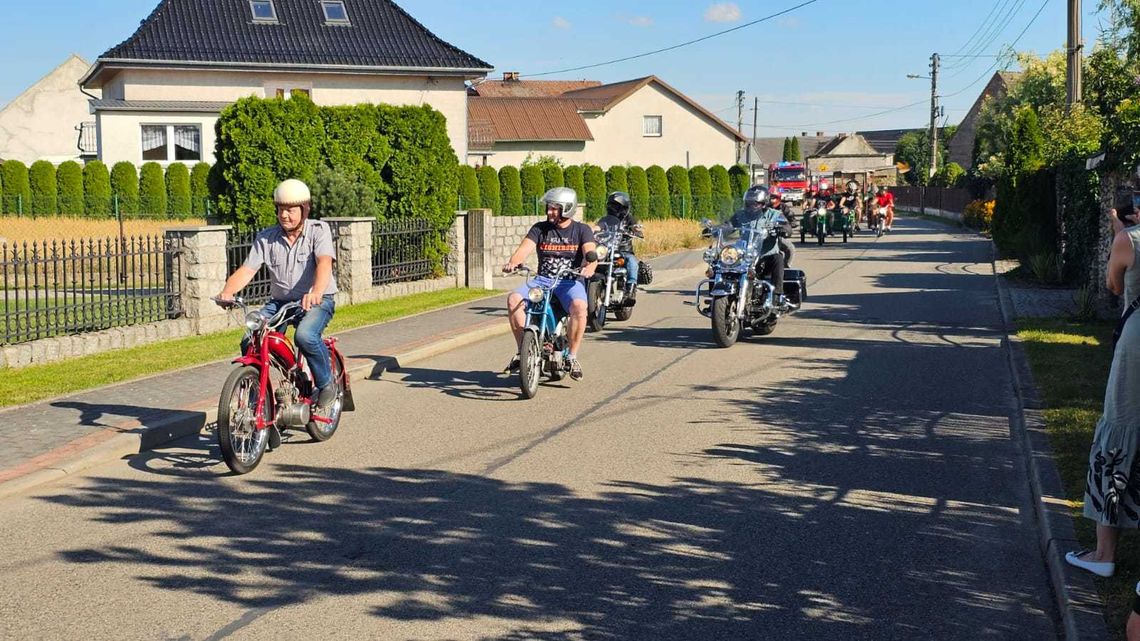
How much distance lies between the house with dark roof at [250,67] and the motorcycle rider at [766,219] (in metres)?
26.7

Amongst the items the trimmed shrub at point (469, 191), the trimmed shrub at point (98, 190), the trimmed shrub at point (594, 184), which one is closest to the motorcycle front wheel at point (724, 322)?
the trimmed shrub at point (469, 191)

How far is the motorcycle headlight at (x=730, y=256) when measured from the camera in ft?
46.5

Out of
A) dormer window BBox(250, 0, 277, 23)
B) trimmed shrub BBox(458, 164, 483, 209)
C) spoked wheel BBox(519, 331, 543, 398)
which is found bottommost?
spoked wheel BBox(519, 331, 543, 398)

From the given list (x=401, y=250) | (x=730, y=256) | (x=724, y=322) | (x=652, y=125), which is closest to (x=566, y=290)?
(x=724, y=322)

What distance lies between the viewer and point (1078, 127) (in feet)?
93.1

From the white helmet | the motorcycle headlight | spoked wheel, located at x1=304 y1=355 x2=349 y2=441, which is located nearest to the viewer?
the white helmet

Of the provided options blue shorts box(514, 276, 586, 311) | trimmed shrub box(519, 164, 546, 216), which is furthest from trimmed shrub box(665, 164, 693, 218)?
blue shorts box(514, 276, 586, 311)

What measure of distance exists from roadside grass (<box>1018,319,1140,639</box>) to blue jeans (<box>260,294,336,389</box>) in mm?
4839

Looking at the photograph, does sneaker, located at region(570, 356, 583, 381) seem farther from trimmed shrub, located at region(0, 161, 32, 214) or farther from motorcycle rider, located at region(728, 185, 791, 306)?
trimmed shrub, located at region(0, 161, 32, 214)

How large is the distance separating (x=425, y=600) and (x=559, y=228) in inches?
261

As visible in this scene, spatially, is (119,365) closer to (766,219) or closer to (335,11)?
(766,219)

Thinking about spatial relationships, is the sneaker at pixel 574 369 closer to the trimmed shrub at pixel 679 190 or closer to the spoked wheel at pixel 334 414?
the spoked wheel at pixel 334 414

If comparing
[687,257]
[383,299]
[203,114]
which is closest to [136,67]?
[203,114]

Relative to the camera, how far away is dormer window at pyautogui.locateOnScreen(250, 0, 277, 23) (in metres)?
43.9
